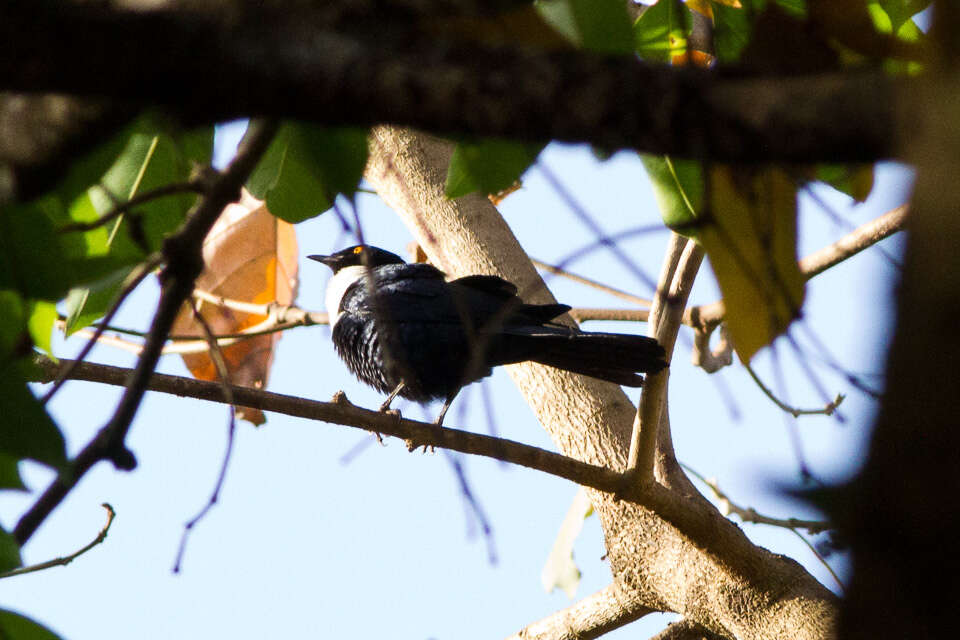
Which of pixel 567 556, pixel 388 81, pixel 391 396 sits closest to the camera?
pixel 388 81

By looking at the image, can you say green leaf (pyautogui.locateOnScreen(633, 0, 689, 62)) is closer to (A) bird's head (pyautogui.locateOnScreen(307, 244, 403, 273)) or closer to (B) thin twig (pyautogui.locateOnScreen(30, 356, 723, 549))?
(B) thin twig (pyautogui.locateOnScreen(30, 356, 723, 549))

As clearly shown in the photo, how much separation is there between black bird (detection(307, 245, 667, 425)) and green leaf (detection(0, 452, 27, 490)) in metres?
0.94

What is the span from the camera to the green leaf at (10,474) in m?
1.43

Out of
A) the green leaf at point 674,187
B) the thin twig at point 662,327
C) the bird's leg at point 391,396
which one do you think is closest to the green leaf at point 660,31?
the green leaf at point 674,187

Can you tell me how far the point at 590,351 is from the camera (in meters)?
3.54

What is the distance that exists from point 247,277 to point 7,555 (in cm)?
335

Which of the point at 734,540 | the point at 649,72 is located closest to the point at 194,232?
the point at 649,72

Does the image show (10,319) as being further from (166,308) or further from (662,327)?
(662,327)

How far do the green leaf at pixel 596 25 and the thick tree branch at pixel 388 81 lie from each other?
0.46 meters

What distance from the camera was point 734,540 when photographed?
2809 mm

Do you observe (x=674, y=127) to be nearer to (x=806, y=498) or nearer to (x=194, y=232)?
(x=806, y=498)

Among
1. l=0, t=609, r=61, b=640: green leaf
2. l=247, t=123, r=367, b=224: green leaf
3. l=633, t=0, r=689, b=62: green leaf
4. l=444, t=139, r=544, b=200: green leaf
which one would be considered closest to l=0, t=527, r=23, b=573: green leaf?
l=0, t=609, r=61, b=640: green leaf

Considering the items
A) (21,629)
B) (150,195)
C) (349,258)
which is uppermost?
(349,258)

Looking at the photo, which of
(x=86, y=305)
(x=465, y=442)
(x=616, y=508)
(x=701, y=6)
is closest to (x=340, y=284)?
(x=616, y=508)
